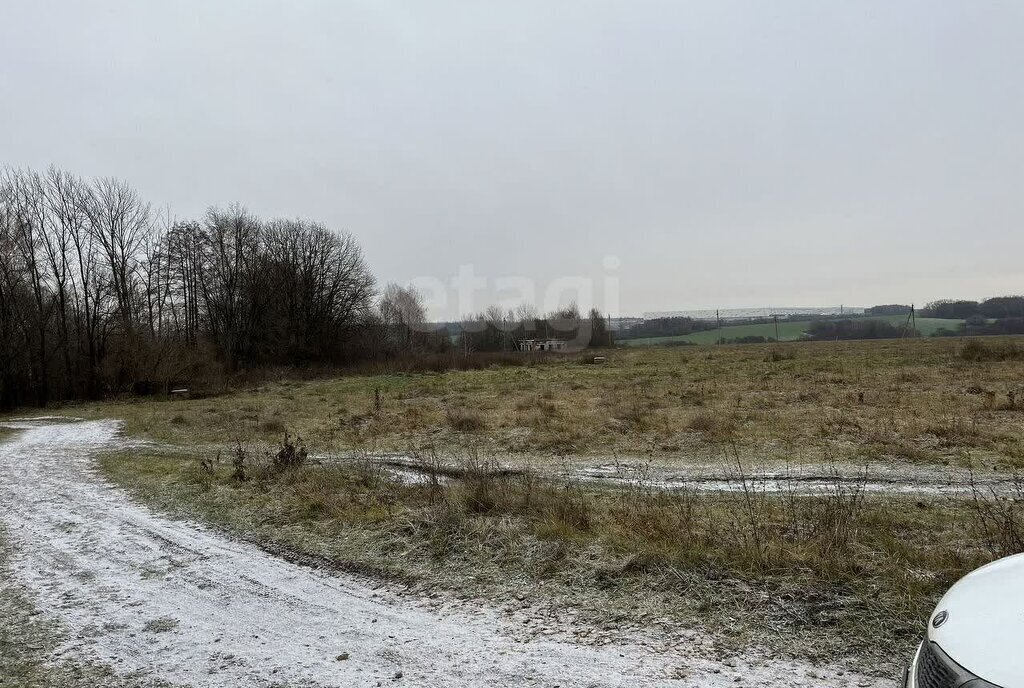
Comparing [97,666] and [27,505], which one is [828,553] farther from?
[27,505]

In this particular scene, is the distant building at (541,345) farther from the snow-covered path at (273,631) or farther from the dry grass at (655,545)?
the snow-covered path at (273,631)

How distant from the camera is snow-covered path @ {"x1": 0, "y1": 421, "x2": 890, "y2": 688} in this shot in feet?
12.0

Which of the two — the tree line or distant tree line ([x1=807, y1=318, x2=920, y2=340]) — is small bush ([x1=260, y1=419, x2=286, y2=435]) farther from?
distant tree line ([x1=807, y1=318, x2=920, y2=340])

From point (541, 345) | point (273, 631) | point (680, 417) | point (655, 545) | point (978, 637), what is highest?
point (541, 345)

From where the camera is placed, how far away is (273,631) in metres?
4.46

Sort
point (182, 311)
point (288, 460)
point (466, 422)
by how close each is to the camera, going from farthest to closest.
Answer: point (182, 311), point (466, 422), point (288, 460)

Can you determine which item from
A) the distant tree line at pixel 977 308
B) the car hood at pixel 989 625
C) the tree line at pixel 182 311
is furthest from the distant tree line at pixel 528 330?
the car hood at pixel 989 625

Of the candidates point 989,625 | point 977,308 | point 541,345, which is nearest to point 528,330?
point 541,345

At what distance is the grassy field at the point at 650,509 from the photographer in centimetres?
443

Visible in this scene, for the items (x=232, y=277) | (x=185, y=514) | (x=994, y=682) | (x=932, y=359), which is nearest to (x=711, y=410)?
(x=185, y=514)

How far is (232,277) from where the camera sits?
53.4 metres

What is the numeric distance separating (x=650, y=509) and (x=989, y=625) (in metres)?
4.40

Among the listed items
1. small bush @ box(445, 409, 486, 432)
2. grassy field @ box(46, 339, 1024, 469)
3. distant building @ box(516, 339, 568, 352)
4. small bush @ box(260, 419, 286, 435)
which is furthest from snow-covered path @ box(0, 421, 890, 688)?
distant building @ box(516, 339, 568, 352)

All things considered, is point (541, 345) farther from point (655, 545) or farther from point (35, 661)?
point (35, 661)
